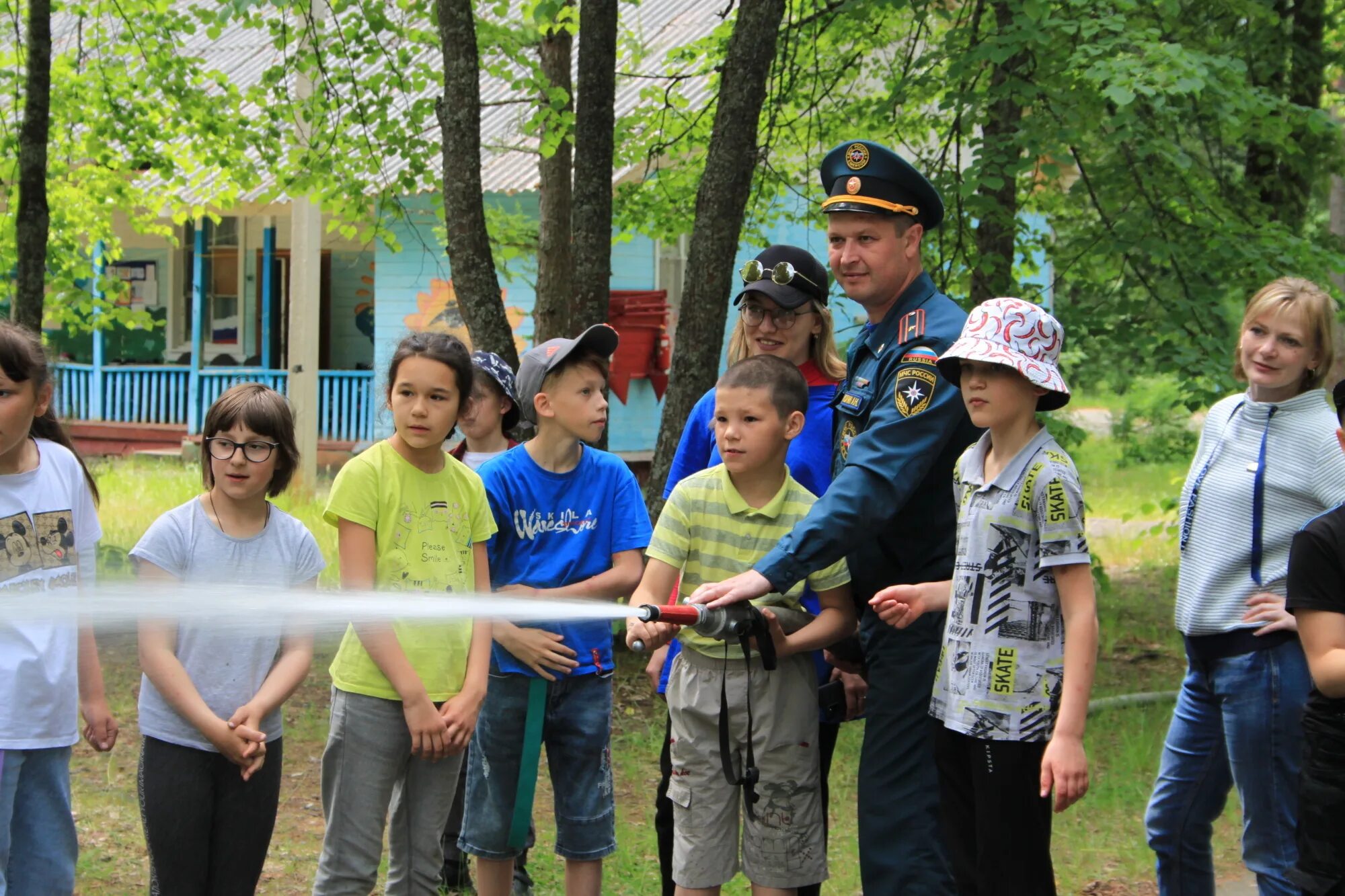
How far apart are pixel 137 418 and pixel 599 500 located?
1755 centimetres

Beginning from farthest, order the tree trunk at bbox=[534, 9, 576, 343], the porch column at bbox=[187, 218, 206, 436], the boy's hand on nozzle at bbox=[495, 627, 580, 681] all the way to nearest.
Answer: the porch column at bbox=[187, 218, 206, 436], the tree trunk at bbox=[534, 9, 576, 343], the boy's hand on nozzle at bbox=[495, 627, 580, 681]

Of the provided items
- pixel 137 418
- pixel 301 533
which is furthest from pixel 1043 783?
pixel 137 418

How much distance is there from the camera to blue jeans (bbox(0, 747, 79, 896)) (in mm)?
3434

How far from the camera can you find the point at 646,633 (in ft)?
11.0

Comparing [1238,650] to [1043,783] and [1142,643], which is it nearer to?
[1043,783]

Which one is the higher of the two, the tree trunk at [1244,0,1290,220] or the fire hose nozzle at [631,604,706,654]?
the tree trunk at [1244,0,1290,220]

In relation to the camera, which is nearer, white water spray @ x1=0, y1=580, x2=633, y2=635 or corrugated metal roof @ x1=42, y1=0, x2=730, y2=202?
white water spray @ x1=0, y1=580, x2=633, y2=635

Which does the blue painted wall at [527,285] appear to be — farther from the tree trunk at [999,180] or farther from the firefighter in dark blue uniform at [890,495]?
the firefighter in dark blue uniform at [890,495]

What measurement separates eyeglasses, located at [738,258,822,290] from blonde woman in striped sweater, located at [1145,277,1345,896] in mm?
1370

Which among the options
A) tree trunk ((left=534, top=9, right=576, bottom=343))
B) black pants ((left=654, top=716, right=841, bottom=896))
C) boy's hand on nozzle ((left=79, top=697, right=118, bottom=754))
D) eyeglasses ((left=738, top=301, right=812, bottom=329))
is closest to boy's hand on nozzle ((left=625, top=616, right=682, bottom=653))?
black pants ((left=654, top=716, right=841, bottom=896))

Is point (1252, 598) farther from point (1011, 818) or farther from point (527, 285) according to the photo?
point (527, 285)

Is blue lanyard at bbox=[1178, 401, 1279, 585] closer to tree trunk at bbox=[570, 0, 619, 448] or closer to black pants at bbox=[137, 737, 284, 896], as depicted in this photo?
black pants at bbox=[137, 737, 284, 896]

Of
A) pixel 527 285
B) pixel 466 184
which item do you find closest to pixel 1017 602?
pixel 466 184

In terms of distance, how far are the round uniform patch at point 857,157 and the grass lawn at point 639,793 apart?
6.43 ft
